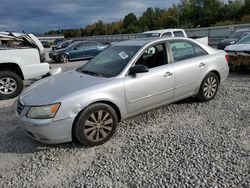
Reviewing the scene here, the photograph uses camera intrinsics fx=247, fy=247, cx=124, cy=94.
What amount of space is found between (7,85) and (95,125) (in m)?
4.07

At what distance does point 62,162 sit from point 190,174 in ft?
5.44

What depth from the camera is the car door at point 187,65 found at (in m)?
4.48

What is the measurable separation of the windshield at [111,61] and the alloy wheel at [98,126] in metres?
0.69

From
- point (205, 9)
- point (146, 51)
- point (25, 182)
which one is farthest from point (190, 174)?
point (205, 9)

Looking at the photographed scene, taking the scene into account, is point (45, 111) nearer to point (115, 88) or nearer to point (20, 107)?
point (20, 107)

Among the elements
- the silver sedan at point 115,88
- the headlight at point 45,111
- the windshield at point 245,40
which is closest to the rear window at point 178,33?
the windshield at point 245,40

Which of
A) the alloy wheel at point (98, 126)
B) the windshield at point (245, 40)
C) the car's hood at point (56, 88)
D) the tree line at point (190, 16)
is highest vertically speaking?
the tree line at point (190, 16)

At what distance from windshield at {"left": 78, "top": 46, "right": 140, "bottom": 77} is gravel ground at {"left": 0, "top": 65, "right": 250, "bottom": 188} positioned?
3.29 feet

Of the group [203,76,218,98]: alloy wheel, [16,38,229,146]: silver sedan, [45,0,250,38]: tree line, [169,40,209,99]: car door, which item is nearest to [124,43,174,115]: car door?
[16,38,229,146]: silver sedan

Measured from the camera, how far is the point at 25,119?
3402 mm

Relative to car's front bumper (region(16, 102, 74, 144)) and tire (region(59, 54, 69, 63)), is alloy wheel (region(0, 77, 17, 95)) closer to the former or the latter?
car's front bumper (region(16, 102, 74, 144))

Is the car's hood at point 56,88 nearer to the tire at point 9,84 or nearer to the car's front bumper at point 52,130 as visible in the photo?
the car's front bumper at point 52,130

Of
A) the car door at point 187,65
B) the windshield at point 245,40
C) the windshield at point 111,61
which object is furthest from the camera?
the windshield at point 245,40

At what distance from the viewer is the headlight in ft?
10.7
